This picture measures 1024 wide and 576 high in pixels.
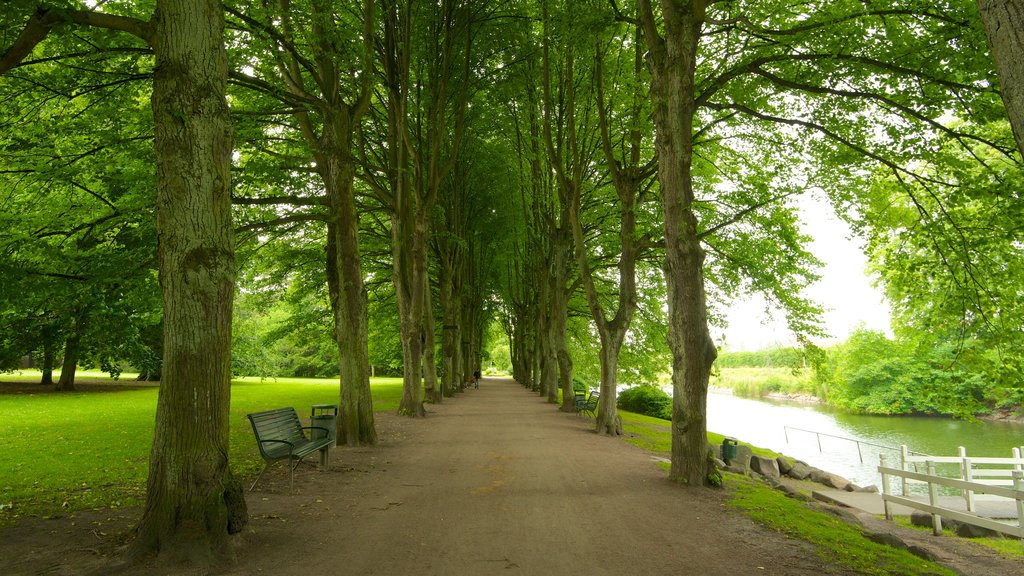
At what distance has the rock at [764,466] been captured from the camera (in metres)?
13.8

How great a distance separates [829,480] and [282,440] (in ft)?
44.0

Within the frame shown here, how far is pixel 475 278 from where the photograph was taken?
1465 inches

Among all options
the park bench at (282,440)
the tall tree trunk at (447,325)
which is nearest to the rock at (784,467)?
the park bench at (282,440)

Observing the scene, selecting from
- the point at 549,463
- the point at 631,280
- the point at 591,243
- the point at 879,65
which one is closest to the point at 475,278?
the point at 591,243

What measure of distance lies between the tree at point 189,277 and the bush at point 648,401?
77.7ft

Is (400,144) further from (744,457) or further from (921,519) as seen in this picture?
(921,519)

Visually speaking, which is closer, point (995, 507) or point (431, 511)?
point (431, 511)

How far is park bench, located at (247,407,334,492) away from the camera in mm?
7274

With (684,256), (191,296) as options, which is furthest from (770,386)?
(191,296)

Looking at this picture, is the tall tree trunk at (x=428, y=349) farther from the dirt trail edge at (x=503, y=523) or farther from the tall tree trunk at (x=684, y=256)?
the tall tree trunk at (x=684, y=256)

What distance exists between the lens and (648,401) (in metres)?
28.5

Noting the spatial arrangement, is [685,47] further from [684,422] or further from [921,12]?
[684,422]

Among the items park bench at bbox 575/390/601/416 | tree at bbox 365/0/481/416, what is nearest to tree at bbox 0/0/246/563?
tree at bbox 365/0/481/416

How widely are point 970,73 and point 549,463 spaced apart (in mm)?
8485
